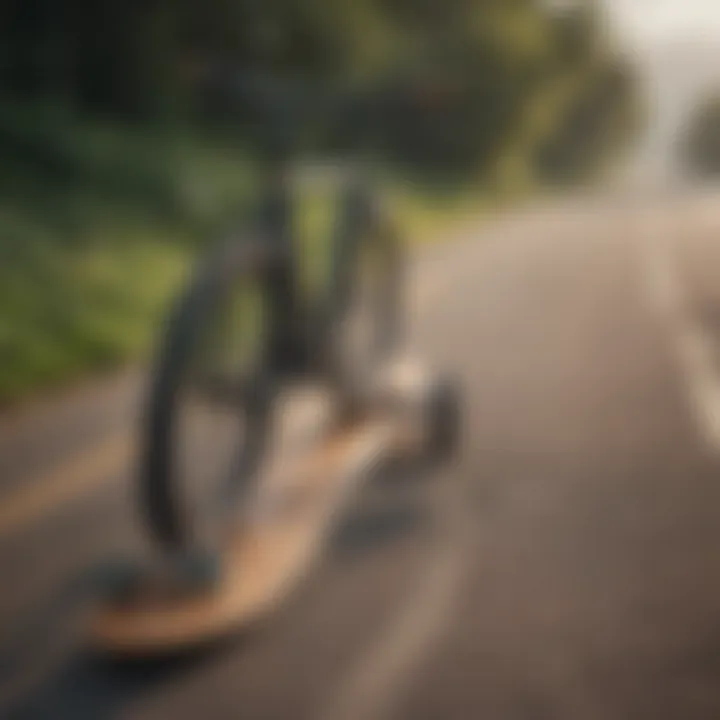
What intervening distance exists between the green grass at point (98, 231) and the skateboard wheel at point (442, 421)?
0.87m

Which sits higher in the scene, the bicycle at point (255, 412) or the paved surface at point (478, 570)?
the bicycle at point (255, 412)

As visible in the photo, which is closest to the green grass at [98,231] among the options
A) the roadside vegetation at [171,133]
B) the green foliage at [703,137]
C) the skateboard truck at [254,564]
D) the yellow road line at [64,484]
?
the roadside vegetation at [171,133]

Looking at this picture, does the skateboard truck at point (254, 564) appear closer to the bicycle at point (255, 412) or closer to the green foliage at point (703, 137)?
the bicycle at point (255, 412)

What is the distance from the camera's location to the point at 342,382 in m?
Result: 6.18

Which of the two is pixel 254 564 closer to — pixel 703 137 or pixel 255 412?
pixel 255 412

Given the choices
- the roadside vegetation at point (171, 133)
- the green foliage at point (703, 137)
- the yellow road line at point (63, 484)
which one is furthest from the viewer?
the green foliage at point (703, 137)

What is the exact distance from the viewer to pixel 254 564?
4.86 m

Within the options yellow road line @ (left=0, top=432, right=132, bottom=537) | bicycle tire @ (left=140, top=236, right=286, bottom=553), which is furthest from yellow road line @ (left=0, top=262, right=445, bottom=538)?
bicycle tire @ (left=140, top=236, right=286, bottom=553)

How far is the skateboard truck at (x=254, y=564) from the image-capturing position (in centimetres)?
441

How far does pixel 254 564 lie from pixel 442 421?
2.22m

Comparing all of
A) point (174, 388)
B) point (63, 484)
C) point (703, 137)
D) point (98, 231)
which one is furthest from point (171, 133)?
point (703, 137)

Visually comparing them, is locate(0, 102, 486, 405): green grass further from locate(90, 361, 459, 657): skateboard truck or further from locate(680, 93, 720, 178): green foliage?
locate(680, 93, 720, 178): green foliage

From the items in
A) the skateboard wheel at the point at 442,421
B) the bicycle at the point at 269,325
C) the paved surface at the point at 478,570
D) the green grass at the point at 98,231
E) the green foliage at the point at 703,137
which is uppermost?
the green foliage at the point at 703,137

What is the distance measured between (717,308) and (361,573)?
30.2 feet
